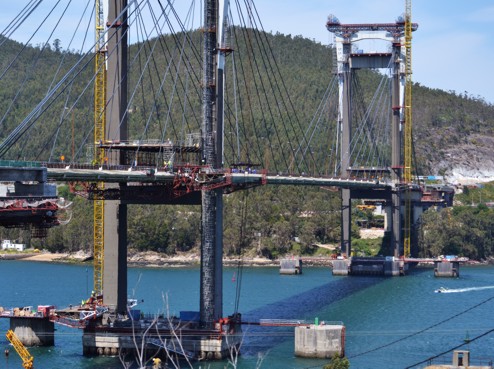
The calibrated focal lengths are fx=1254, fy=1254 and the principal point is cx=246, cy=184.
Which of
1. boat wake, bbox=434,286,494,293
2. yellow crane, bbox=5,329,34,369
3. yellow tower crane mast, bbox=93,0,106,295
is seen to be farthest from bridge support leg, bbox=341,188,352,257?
yellow crane, bbox=5,329,34,369

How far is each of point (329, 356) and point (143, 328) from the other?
22.7 feet

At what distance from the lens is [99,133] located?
5334 cm

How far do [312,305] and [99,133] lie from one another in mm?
16120

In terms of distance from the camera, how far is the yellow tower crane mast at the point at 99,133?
49969 mm

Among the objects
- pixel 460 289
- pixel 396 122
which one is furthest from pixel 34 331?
pixel 396 122

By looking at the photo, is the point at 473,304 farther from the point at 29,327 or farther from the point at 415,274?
the point at 29,327

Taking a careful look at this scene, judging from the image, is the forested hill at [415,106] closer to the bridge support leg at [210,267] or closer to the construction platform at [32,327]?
the construction platform at [32,327]

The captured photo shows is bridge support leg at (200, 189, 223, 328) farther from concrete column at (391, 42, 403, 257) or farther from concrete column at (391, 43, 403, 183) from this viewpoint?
concrete column at (391, 43, 403, 183)

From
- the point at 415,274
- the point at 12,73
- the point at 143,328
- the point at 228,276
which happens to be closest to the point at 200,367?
the point at 143,328

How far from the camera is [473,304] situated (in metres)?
66.4

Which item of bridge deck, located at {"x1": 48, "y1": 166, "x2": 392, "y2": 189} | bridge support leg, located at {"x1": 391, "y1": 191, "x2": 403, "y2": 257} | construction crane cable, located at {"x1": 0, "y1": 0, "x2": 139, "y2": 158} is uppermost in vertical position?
construction crane cable, located at {"x1": 0, "y1": 0, "x2": 139, "y2": 158}

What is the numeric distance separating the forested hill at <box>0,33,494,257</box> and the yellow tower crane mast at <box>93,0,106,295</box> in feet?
7.60

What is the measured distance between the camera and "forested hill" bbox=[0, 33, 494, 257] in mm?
102000

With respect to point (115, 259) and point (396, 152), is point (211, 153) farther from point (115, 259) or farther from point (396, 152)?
point (396, 152)
